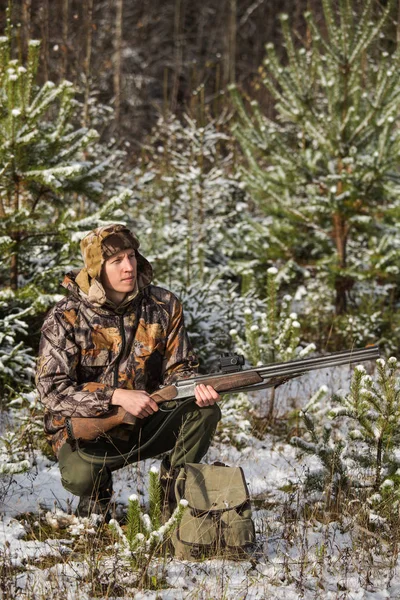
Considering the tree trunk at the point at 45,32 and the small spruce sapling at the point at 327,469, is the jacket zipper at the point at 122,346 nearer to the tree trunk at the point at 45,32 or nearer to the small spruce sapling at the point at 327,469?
the small spruce sapling at the point at 327,469

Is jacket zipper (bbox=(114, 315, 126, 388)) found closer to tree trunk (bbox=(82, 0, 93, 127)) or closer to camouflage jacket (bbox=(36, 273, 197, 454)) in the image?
camouflage jacket (bbox=(36, 273, 197, 454))

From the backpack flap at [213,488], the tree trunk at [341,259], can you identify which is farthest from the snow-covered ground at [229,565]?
the tree trunk at [341,259]

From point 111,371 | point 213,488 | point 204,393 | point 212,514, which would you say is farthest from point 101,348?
point 212,514

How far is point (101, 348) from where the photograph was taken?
11.6 ft

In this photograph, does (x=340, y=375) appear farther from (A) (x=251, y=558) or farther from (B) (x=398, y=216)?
(A) (x=251, y=558)

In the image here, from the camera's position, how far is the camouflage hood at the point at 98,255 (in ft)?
11.4

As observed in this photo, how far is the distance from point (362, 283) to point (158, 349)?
4699 millimetres

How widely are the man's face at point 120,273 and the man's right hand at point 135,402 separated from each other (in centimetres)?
58

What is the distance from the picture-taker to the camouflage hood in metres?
3.46

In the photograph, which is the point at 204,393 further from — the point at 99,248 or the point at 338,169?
the point at 338,169

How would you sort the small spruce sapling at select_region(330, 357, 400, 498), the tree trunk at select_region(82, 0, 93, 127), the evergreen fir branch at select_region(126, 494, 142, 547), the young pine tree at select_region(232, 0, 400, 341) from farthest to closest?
the tree trunk at select_region(82, 0, 93, 127)
the young pine tree at select_region(232, 0, 400, 341)
the small spruce sapling at select_region(330, 357, 400, 498)
the evergreen fir branch at select_region(126, 494, 142, 547)

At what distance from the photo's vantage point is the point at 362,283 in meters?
7.79

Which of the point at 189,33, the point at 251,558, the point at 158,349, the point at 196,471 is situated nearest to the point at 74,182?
the point at 158,349

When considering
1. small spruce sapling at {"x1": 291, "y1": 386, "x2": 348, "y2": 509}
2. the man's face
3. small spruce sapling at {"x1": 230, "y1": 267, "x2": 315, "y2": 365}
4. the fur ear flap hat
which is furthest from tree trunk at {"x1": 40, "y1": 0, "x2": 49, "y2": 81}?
small spruce sapling at {"x1": 291, "y1": 386, "x2": 348, "y2": 509}
